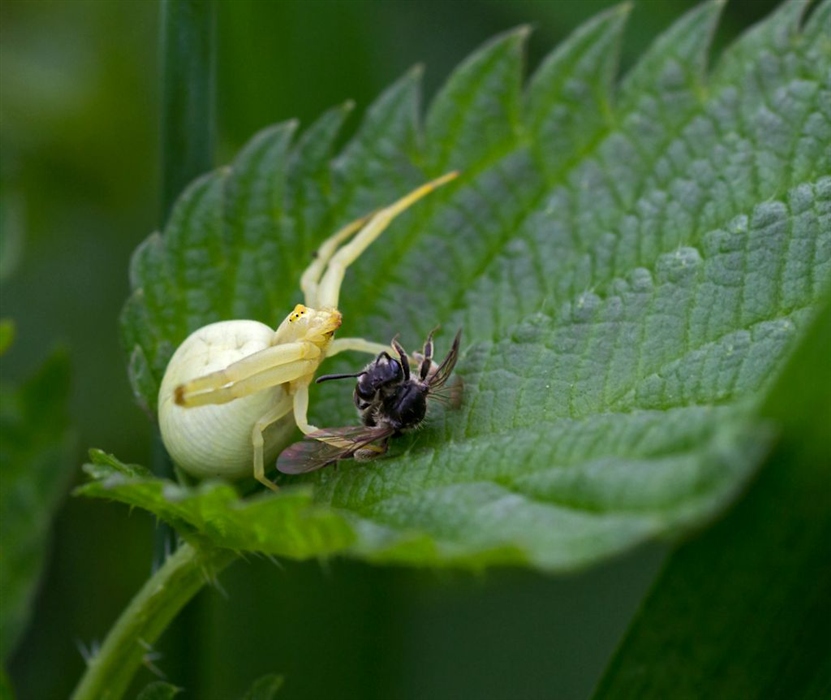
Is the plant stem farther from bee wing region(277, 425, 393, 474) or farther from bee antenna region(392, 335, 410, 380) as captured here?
bee antenna region(392, 335, 410, 380)

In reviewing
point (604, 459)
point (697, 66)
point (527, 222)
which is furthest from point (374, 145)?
point (604, 459)

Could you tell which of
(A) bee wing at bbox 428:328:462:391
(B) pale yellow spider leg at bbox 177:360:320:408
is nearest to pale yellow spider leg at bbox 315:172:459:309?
(B) pale yellow spider leg at bbox 177:360:320:408

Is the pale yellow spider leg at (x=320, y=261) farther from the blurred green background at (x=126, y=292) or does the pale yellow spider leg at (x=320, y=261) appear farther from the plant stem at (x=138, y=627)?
the blurred green background at (x=126, y=292)

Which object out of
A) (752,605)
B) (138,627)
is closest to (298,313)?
(138,627)

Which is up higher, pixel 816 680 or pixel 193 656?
pixel 816 680

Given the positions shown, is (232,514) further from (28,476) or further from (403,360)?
(28,476)

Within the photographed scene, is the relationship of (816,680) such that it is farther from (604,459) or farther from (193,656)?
(193,656)

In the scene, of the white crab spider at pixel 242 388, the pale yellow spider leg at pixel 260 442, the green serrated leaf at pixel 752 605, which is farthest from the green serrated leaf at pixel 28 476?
the green serrated leaf at pixel 752 605
